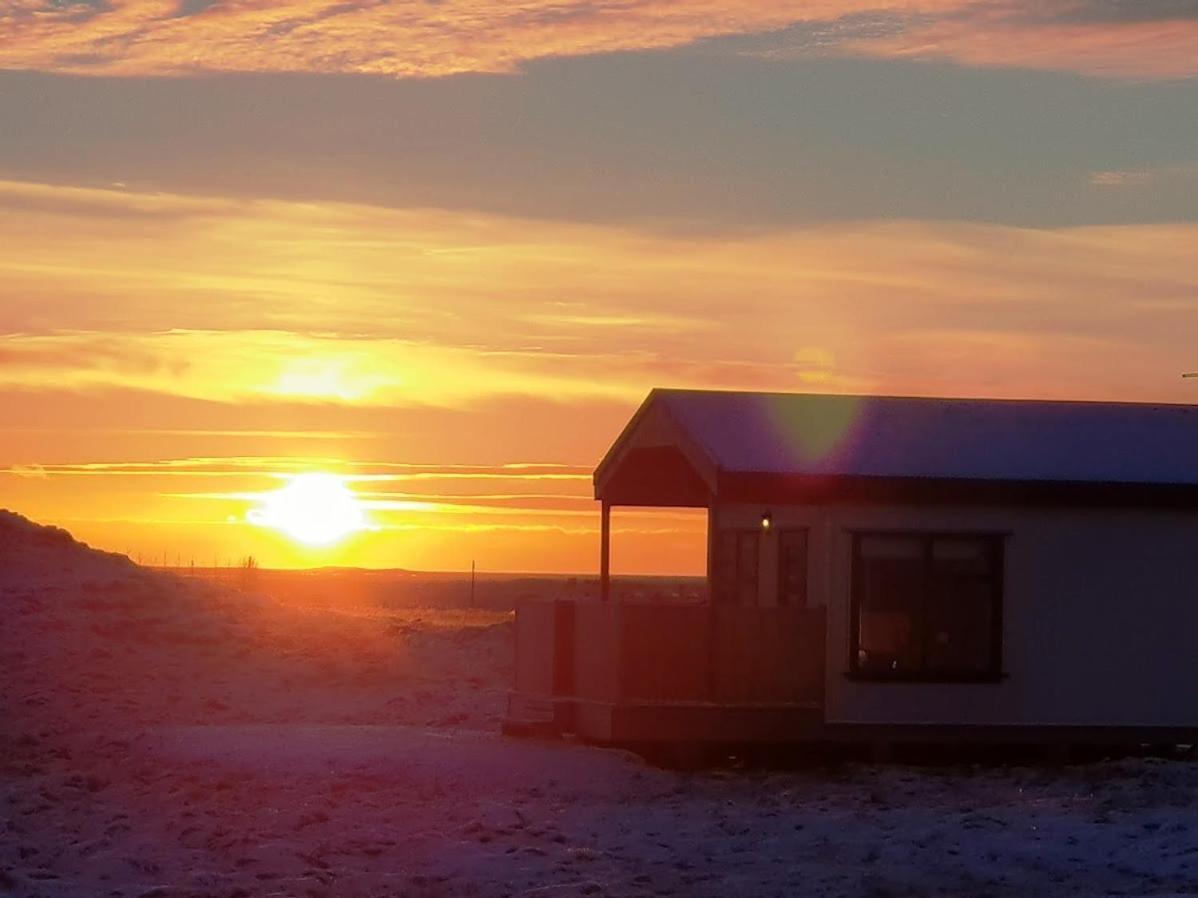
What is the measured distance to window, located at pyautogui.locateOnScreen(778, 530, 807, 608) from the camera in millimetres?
23266

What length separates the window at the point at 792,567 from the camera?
2327cm

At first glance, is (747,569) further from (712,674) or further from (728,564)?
(712,674)

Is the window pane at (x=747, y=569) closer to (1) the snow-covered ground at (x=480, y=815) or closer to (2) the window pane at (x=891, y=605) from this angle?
(2) the window pane at (x=891, y=605)

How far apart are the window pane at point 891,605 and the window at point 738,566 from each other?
246 centimetres

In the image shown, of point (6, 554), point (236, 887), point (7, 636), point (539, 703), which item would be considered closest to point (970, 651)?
point (539, 703)

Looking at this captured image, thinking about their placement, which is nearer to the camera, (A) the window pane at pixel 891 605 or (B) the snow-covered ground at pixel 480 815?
(B) the snow-covered ground at pixel 480 815

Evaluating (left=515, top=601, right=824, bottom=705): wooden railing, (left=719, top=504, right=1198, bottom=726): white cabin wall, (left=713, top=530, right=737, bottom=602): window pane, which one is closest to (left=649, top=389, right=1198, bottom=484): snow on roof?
(left=719, top=504, right=1198, bottom=726): white cabin wall

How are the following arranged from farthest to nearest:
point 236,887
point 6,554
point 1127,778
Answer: point 6,554
point 1127,778
point 236,887

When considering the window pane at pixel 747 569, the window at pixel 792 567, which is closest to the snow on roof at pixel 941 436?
the window at pixel 792 567

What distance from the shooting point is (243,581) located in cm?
6191

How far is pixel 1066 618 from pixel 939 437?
8.53 feet

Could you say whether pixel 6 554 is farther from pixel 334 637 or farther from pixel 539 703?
pixel 539 703

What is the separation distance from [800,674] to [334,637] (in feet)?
58.3


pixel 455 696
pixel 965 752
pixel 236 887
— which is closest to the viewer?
pixel 236 887
